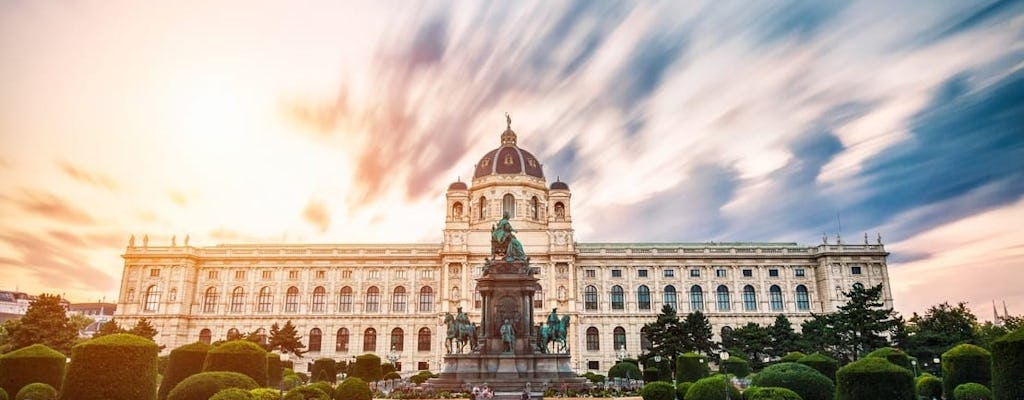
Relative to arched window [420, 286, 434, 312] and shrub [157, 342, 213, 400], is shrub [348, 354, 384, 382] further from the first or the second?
arched window [420, 286, 434, 312]

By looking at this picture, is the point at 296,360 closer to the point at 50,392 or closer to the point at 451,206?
the point at 451,206

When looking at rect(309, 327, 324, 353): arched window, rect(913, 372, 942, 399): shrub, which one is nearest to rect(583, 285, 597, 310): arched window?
rect(309, 327, 324, 353): arched window

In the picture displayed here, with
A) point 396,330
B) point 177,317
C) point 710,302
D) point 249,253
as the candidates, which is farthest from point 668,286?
point 177,317

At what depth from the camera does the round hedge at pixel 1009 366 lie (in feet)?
58.4

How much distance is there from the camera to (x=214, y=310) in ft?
243

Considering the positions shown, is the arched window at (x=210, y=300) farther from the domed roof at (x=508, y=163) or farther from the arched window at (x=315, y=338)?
the domed roof at (x=508, y=163)

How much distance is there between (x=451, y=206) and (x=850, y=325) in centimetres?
4498

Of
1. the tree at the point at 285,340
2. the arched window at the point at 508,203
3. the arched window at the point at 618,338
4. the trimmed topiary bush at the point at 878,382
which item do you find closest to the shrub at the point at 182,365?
the trimmed topiary bush at the point at 878,382

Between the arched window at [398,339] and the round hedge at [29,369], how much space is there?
1903 inches

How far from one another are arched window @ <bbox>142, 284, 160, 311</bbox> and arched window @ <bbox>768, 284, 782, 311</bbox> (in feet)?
224

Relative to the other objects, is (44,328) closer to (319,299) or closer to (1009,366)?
(319,299)

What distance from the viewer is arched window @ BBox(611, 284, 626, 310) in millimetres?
73125

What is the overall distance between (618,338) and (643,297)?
553 centimetres

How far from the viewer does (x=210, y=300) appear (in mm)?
74625
